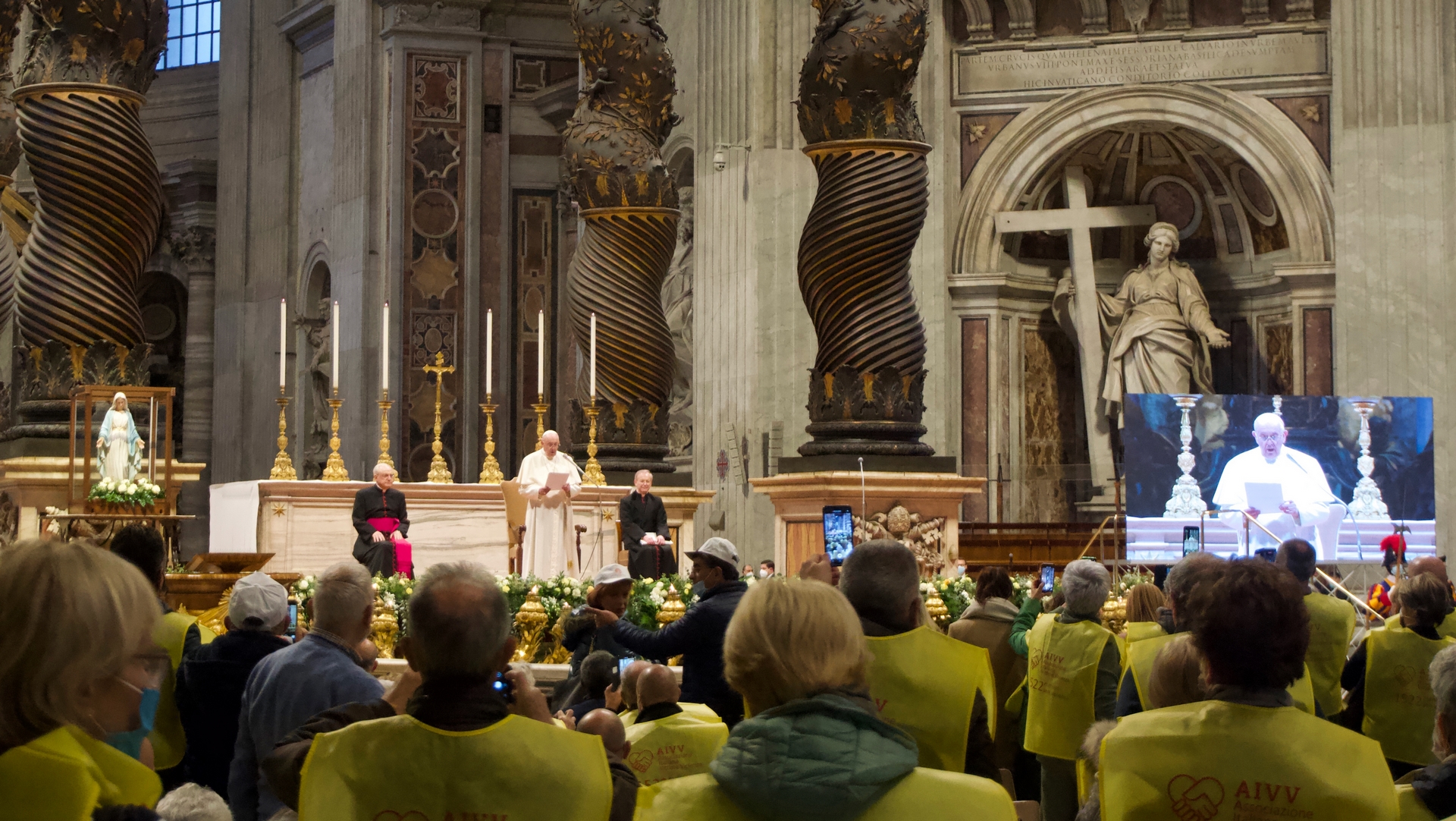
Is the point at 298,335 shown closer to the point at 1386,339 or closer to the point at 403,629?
the point at 1386,339

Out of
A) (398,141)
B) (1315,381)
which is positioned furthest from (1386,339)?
(398,141)

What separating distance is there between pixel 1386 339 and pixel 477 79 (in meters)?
11.8

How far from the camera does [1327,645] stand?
587 centimetres

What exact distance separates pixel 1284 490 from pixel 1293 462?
374 millimetres

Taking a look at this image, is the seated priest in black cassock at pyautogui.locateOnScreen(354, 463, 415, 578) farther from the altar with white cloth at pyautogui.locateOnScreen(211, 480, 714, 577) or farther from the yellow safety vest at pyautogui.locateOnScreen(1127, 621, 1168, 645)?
the yellow safety vest at pyautogui.locateOnScreen(1127, 621, 1168, 645)

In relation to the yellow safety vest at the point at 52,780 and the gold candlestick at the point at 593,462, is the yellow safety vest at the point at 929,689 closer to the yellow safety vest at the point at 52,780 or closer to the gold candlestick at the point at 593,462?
the yellow safety vest at the point at 52,780

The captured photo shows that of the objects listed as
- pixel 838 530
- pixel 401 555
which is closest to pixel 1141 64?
pixel 401 555

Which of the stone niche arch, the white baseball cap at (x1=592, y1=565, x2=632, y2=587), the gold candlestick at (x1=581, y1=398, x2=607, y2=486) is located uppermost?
the stone niche arch

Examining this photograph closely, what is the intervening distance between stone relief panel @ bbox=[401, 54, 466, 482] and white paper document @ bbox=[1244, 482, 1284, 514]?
11.8 meters

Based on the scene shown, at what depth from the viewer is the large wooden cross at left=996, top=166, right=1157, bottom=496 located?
19.4 meters

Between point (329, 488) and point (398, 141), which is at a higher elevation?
point (398, 141)

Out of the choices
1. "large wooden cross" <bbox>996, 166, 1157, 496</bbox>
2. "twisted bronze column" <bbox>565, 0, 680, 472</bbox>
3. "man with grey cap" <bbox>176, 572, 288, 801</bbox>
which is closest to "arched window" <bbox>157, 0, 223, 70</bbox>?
"large wooden cross" <bbox>996, 166, 1157, 496</bbox>

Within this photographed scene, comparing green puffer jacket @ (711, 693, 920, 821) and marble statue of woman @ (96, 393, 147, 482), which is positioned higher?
marble statue of woman @ (96, 393, 147, 482)

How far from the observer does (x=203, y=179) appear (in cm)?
2844
